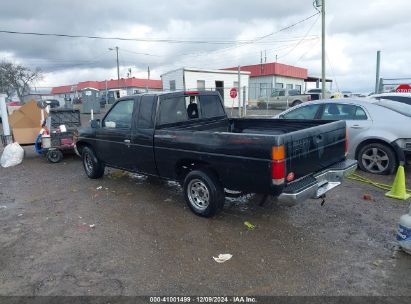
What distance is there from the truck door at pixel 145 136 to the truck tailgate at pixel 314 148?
2388 millimetres

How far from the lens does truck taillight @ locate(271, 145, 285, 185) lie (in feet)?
11.9

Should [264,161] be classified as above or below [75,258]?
above

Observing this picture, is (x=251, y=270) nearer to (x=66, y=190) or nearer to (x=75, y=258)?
(x=75, y=258)

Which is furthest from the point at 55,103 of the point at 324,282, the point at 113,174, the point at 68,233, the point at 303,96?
the point at 324,282

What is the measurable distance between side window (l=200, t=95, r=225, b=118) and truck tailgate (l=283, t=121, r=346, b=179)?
226cm

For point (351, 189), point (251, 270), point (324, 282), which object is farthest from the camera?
point (351, 189)

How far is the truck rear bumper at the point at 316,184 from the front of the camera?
3.76m

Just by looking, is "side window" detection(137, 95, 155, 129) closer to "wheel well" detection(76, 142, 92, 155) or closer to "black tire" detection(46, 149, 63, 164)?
"wheel well" detection(76, 142, 92, 155)

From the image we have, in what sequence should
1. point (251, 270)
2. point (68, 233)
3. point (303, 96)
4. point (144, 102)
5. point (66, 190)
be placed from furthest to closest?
point (303, 96), point (66, 190), point (144, 102), point (68, 233), point (251, 270)

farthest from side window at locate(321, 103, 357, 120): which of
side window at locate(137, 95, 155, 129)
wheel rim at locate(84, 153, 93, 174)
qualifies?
wheel rim at locate(84, 153, 93, 174)

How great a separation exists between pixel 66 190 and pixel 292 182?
4765 millimetres

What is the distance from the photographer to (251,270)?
3441 mm

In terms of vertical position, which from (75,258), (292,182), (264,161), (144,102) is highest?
(144,102)

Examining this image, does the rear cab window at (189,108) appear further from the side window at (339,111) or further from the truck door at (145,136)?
the side window at (339,111)
